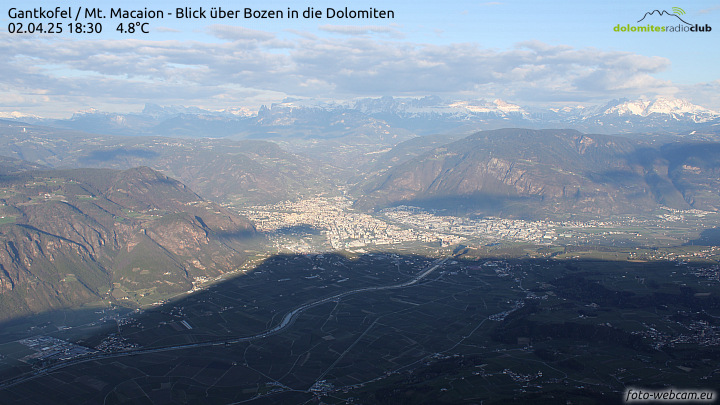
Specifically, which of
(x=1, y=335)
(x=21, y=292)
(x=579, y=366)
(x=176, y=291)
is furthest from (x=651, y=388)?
(x=21, y=292)

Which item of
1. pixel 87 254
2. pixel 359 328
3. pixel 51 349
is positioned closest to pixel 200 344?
pixel 51 349

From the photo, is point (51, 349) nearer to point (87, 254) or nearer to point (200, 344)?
point (200, 344)

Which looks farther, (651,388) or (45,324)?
(45,324)

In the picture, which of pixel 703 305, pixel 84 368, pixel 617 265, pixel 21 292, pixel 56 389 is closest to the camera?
pixel 56 389

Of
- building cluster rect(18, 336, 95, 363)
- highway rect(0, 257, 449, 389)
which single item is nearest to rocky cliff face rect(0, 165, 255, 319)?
building cluster rect(18, 336, 95, 363)

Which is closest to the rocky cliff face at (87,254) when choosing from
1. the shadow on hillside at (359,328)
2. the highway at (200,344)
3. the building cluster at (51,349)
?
the shadow on hillside at (359,328)

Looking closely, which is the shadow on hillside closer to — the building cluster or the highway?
the highway

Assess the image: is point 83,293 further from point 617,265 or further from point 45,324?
point 617,265

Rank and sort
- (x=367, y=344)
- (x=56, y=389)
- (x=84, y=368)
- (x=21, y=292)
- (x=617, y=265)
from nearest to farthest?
(x=56, y=389)
(x=84, y=368)
(x=367, y=344)
(x=21, y=292)
(x=617, y=265)
